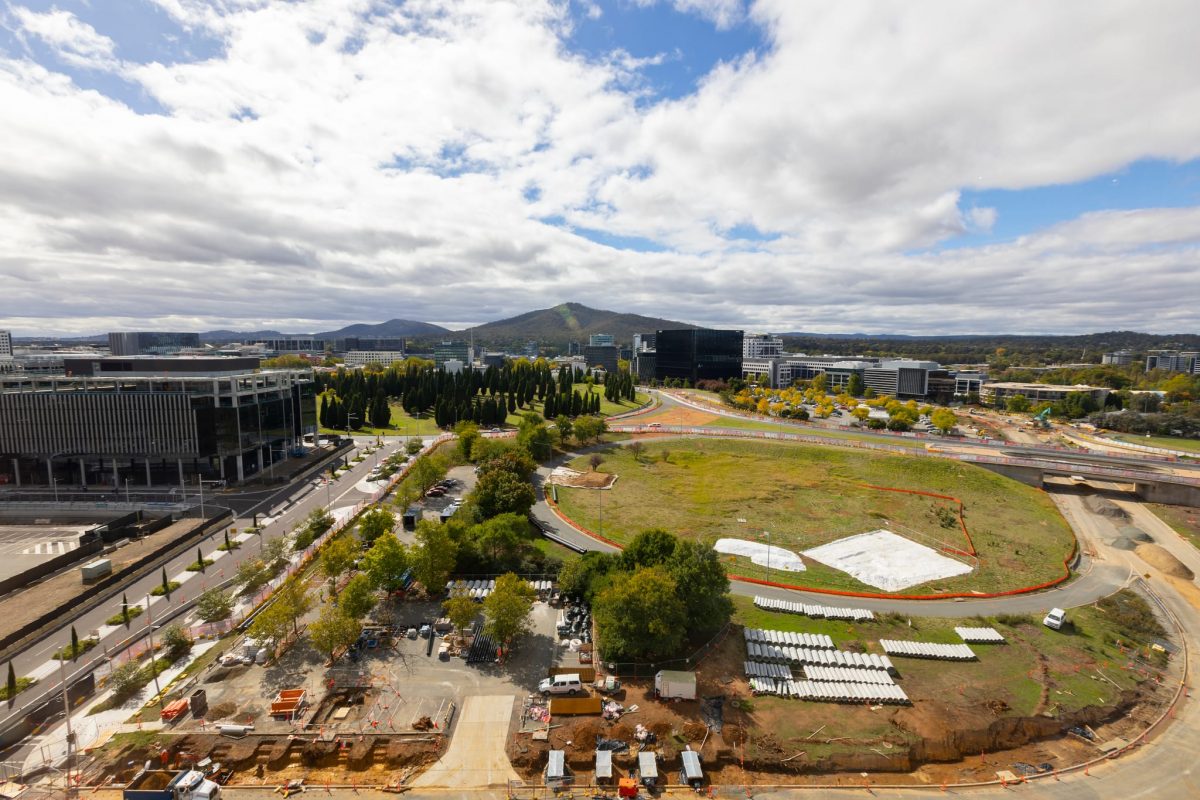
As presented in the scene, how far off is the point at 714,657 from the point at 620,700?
759 centimetres

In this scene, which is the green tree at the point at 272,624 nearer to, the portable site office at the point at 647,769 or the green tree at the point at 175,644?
the green tree at the point at 175,644

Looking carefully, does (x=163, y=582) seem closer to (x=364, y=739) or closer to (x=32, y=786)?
(x=32, y=786)

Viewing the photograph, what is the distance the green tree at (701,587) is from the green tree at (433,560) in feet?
56.3

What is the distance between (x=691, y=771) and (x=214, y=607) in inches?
1298

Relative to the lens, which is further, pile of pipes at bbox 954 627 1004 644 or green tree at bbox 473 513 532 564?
green tree at bbox 473 513 532 564

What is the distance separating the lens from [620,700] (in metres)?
30.5

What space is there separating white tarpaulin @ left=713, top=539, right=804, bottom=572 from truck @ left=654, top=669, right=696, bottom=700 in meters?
20.9

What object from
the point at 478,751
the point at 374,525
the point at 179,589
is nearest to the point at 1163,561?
the point at 478,751

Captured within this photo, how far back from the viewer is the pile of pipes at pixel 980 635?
37625 mm

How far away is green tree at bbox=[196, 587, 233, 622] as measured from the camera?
1393 inches

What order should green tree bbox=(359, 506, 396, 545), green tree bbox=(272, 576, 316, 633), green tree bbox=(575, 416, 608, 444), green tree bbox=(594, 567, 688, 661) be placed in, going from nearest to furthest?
1. green tree bbox=(594, 567, 688, 661)
2. green tree bbox=(272, 576, 316, 633)
3. green tree bbox=(359, 506, 396, 545)
4. green tree bbox=(575, 416, 608, 444)

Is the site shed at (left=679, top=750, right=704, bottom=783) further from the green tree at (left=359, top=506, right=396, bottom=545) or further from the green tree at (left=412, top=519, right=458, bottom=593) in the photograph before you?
the green tree at (left=359, top=506, right=396, bottom=545)

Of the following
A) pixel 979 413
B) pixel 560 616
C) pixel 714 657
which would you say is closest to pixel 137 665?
pixel 560 616

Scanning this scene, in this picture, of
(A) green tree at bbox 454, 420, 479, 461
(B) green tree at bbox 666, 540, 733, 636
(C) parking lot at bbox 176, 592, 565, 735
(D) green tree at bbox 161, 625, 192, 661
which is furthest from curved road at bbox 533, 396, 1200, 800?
(D) green tree at bbox 161, 625, 192, 661
